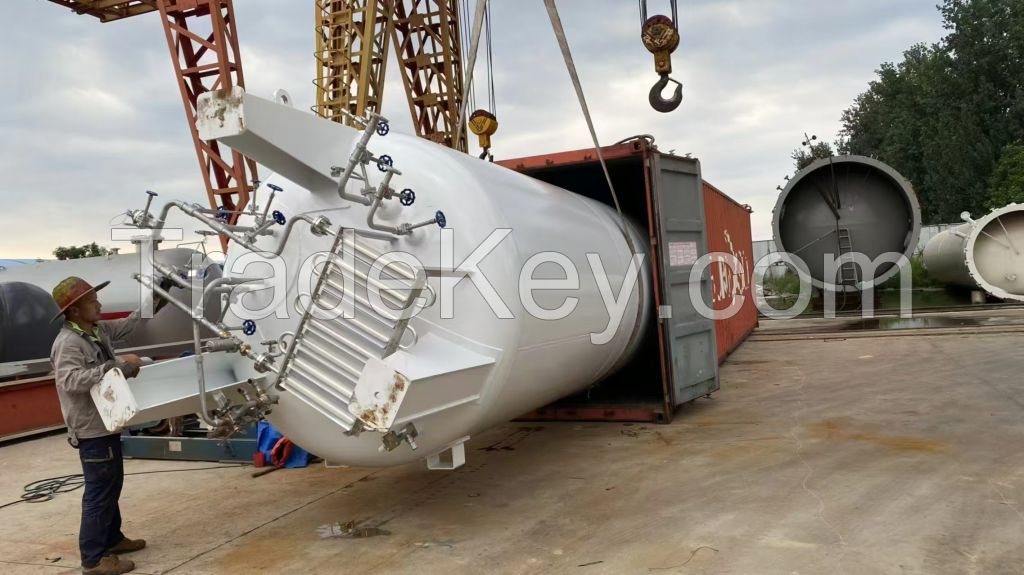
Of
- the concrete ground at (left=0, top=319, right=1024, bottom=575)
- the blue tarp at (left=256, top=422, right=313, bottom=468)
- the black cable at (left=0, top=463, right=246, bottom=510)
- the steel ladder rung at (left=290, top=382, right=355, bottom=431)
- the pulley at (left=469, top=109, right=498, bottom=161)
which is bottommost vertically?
the black cable at (left=0, top=463, right=246, bottom=510)

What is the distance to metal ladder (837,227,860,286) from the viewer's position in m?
12.2

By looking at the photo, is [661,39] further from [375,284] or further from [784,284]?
[784,284]

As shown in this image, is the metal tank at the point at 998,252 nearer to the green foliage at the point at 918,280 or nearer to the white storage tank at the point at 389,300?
the green foliage at the point at 918,280

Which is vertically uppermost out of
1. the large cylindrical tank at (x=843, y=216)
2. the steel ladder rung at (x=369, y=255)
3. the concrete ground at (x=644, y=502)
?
the large cylindrical tank at (x=843, y=216)

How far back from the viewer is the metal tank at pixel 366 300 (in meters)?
3.18

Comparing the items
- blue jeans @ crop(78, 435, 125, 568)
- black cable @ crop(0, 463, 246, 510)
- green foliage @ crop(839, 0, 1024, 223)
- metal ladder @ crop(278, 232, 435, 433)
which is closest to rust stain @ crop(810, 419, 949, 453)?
metal ladder @ crop(278, 232, 435, 433)

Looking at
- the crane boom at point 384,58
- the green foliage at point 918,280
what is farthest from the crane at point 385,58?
the green foliage at point 918,280

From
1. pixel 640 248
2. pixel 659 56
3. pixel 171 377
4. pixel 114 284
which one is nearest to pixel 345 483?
pixel 171 377

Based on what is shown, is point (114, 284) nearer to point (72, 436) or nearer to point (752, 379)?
point (72, 436)

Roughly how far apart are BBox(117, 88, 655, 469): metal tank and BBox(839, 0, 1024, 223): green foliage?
3519 cm

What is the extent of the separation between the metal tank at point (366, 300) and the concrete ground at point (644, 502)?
2.05ft

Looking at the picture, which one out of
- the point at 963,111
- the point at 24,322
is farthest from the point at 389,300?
the point at 963,111

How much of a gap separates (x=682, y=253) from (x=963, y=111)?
33.6 metres

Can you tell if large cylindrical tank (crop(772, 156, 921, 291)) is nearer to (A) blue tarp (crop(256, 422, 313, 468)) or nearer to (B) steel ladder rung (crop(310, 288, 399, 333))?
(A) blue tarp (crop(256, 422, 313, 468))
